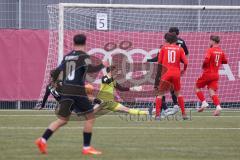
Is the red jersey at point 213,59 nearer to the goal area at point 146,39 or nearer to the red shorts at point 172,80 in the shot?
the red shorts at point 172,80

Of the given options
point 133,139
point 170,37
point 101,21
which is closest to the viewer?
point 133,139

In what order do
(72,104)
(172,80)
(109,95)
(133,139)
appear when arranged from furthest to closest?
1. (109,95)
2. (172,80)
3. (133,139)
4. (72,104)

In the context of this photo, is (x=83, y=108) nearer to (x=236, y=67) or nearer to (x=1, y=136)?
(x=1, y=136)

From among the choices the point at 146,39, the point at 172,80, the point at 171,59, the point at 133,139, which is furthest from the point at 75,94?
the point at 146,39

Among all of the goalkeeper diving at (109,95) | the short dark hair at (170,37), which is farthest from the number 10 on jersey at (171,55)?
the goalkeeper diving at (109,95)

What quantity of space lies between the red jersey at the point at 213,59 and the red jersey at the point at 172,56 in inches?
79.3

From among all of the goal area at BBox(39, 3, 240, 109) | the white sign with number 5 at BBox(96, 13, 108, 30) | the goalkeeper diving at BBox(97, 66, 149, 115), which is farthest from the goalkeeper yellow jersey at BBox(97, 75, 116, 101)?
the white sign with number 5 at BBox(96, 13, 108, 30)

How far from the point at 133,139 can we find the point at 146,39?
11.5 m

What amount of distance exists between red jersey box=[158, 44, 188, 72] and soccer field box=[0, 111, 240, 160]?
4.52 ft

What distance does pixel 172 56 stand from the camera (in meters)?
17.4

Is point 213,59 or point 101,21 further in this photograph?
point 101,21

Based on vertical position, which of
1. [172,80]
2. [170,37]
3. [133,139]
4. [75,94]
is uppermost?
[170,37]

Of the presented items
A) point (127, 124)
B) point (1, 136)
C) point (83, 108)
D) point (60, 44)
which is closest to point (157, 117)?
point (127, 124)

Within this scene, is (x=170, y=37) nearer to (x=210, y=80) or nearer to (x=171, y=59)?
(x=171, y=59)
